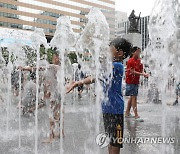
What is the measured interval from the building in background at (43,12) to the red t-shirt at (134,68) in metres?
51.7

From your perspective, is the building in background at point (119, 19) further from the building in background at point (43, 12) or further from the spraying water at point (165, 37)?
the spraying water at point (165, 37)

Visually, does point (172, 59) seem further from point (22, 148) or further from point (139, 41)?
point (139, 41)

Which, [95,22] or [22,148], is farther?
[95,22]

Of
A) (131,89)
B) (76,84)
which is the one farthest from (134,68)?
(76,84)

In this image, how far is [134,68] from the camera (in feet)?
21.8

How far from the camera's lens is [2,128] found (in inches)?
235

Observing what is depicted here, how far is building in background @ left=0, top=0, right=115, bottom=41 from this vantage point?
204ft

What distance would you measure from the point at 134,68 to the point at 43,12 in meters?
64.8

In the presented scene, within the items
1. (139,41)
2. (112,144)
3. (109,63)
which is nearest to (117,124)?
(112,144)

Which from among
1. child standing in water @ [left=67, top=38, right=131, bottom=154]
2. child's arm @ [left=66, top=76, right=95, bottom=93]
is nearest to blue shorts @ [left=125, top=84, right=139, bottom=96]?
child standing in water @ [left=67, top=38, right=131, bottom=154]

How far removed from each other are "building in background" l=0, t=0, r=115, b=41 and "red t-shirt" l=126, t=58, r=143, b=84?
5169cm

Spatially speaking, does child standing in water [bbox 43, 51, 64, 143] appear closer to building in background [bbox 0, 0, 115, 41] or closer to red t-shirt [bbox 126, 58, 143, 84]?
red t-shirt [bbox 126, 58, 143, 84]

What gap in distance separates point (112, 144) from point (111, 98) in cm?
44

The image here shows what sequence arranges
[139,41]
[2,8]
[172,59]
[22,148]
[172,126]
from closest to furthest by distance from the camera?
[172,59]
[22,148]
[172,126]
[139,41]
[2,8]
